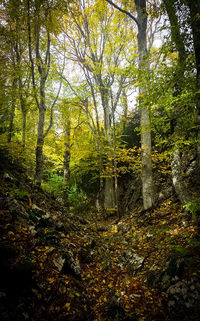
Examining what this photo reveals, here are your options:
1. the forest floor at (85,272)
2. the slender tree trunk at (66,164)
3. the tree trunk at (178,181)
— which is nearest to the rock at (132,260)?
the forest floor at (85,272)

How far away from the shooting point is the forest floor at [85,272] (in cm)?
208

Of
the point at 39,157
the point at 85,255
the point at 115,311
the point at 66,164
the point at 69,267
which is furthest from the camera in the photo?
the point at 66,164

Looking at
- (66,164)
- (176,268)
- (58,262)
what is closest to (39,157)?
(66,164)

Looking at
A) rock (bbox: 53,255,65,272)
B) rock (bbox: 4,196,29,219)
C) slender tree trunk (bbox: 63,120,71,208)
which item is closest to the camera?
rock (bbox: 53,255,65,272)

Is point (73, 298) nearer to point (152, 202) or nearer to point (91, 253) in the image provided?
point (91, 253)

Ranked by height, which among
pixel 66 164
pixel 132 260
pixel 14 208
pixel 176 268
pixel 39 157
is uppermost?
pixel 39 157

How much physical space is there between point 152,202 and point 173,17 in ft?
20.9

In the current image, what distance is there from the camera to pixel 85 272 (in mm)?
3420

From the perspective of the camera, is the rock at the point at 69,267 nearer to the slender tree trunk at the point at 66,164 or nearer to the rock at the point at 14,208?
the rock at the point at 14,208

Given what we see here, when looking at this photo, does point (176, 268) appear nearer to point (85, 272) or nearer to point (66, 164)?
point (85, 272)

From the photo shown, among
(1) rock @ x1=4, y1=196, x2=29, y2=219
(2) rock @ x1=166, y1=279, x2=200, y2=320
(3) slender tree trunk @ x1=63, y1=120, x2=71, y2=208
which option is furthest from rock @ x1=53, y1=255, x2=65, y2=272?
(3) slender tree trunk @ x1=63, y1=120, x2=71, y2=208

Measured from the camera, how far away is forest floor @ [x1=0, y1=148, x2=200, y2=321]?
208 cm

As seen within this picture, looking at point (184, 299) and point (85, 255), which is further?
point (85, 255)

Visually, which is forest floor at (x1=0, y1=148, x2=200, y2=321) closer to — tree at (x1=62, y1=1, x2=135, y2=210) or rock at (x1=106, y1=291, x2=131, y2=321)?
rock at (x1=106, y1=291, x2=131, y2=321)
